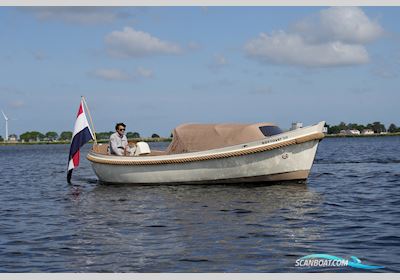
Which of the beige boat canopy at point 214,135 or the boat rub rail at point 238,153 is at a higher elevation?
the beige boat canopy at point 214,135

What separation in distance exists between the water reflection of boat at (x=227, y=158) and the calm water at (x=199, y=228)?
22.5 inches

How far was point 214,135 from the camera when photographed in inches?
815

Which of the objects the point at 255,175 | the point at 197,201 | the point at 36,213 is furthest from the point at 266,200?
the point at 36,213

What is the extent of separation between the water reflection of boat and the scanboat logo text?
956cm

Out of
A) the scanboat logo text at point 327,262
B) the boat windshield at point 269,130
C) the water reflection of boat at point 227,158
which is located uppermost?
the boat windshield at point 269,130

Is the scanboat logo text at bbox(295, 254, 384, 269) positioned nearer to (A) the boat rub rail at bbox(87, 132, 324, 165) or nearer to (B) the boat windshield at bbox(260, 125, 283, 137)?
(A) the boat rub rail at bbox(87, 132, 324, 165)

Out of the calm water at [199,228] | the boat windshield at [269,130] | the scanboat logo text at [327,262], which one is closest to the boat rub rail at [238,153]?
the calm water at [199,228]

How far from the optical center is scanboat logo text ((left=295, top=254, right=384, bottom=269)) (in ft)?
28.0

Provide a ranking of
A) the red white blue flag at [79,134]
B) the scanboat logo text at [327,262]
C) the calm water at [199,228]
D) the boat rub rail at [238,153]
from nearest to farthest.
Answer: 1. the scanboat logo text at [327,262]
2. the calm water at [199,228]
3. the boat rub rail at [238,153]
4. the red white blue flag at [79,134]

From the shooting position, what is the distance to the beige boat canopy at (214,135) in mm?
19938

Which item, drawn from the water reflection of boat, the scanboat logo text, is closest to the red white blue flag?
the water reflection of boat

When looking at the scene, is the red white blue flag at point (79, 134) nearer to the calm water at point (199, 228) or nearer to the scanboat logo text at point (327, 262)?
the calm water at point (199, 228)

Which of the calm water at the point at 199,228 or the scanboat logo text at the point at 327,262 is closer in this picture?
the scanboat logo text at the point at 327,262

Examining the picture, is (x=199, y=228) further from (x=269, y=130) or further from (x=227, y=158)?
(x=269, y=130)
